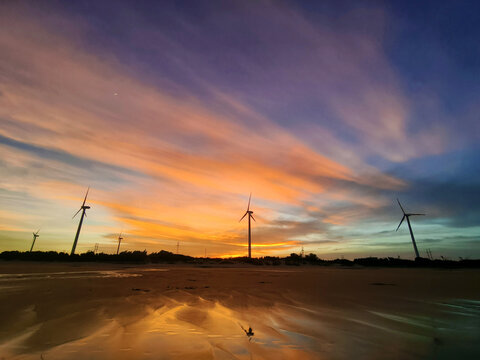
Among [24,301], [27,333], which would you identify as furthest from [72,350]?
[24,301]

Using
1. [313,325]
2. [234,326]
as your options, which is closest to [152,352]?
[234,326]

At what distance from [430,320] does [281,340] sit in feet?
9.99

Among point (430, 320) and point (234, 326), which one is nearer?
point (234, 326)

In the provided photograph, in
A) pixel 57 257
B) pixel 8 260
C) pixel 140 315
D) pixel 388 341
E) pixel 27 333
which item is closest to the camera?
pixel 388 341

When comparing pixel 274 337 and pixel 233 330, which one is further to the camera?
pixel 233 330

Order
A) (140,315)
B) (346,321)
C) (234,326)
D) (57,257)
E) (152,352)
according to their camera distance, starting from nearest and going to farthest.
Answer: (152,352) → (234,326) → (346,321) → (140,315) → (57,257)

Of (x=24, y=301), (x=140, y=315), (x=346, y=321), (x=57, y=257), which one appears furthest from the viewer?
(x=57, y=257)

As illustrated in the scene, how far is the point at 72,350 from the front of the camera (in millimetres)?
2430

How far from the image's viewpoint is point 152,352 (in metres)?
→ 2.41

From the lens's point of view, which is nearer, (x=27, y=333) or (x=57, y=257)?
(x=27, y=333)

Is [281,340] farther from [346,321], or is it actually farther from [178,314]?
[178,314]

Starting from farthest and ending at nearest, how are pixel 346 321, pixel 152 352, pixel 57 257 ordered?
pixel 57 257 < pixel 346 321 < pixel 152 352

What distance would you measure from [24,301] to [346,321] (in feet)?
23.3

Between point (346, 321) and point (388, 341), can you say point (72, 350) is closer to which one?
point (388, 341)
